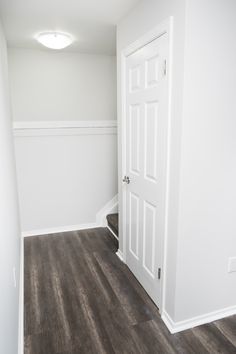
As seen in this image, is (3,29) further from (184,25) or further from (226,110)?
(226,110)

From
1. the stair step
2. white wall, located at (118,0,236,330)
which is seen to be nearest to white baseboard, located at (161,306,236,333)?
white wall, located at (118,0,236,330)

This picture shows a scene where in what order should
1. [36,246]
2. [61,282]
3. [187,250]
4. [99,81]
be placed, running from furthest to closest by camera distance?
[99,81], [36,246], [61,282], [187,250]

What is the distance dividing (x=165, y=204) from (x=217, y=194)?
354mm

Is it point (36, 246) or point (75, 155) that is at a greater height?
point (75, 155)

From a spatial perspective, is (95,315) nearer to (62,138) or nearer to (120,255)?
(120,255)

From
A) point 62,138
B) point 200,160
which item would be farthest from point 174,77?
point 62,138

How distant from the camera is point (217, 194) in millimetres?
1873

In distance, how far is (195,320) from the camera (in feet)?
6.56

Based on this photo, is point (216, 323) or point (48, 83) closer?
point (216, 323)

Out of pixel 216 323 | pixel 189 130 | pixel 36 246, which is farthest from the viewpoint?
pixel 36 246

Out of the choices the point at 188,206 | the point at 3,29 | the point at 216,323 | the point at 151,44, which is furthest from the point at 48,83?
the point at 216,323

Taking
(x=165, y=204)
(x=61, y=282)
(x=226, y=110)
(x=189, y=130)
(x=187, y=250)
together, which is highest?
(x=226, y=110)

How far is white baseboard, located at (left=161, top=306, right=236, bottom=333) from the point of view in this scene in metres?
1.96

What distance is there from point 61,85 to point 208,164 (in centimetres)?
235
